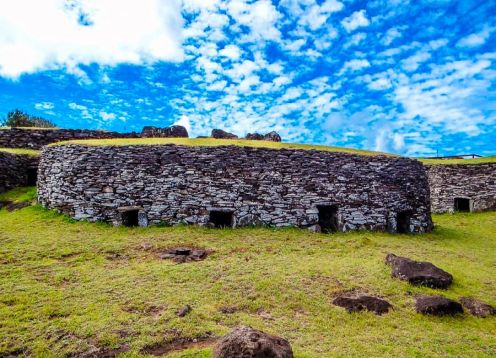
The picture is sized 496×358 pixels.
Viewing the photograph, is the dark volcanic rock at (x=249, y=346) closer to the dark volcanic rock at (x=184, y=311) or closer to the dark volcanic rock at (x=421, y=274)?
the dark volcanic rock at (x=184, y=311)

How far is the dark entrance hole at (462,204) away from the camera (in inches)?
949

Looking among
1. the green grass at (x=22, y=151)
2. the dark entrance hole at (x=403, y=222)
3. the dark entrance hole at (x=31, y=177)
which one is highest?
the green grass at (x=22, y=151)

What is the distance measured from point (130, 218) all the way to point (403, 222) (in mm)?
12126

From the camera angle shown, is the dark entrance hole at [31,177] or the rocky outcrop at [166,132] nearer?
the dark entrance hole at [31,177]

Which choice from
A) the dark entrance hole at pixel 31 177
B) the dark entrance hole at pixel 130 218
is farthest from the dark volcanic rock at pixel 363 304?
the dark entrance hole at pixel 31 177

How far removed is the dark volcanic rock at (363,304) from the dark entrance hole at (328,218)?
22.7 ft

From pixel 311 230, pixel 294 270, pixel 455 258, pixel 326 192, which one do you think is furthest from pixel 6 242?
pixel 455 258

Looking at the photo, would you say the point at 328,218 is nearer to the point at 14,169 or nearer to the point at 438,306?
the point at 438,306

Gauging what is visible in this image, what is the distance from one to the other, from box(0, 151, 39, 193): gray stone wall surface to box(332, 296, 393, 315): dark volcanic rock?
1654 cm

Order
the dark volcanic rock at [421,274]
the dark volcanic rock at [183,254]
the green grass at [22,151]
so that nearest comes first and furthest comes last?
the dark volcanic rock at [421,274], the dark volcanic rock at [183,254], the green grass at [22,151]

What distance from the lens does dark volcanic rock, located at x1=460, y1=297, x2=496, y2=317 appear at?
7.37 meters

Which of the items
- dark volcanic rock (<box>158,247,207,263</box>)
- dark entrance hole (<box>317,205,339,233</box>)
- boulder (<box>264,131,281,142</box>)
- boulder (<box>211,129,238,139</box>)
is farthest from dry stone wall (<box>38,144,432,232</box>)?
boulder (<box>211,129,238,139</box>)

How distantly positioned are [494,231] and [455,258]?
8.01 meters

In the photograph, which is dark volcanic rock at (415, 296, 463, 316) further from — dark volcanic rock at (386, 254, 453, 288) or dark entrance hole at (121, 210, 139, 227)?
dark entrance hole at (121, 210, 139, 227)
